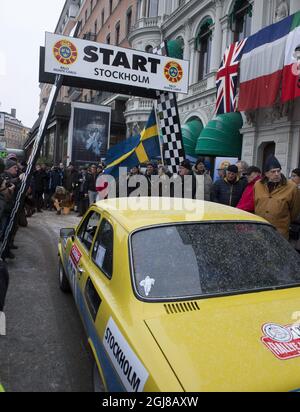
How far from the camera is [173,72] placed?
26.1ft

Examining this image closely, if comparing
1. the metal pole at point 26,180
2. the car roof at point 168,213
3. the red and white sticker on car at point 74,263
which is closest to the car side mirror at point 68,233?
the red and white sticker on car at point 74,263

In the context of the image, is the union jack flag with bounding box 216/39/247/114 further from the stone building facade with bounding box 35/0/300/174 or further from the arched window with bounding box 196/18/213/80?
the arched window with bounding box 196/18/213/80

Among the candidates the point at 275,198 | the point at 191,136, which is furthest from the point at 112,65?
the point at 191,136

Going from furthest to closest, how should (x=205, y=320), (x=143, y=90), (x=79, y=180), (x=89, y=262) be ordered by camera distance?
(x=79, y=180) < (x=143, y=90) < (x=89, y=262) < (x=205, y=320)

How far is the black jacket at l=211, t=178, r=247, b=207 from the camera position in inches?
222

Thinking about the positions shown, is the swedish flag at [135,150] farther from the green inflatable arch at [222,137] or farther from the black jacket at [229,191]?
the green inflatable arch at [222,137]

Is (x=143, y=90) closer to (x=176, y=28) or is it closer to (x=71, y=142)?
(x=176, y=28)

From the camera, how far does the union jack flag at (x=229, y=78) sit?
11.5 meters

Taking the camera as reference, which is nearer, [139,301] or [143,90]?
[139,301]

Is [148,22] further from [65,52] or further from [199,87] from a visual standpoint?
[65,52]

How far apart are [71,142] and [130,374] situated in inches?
817
